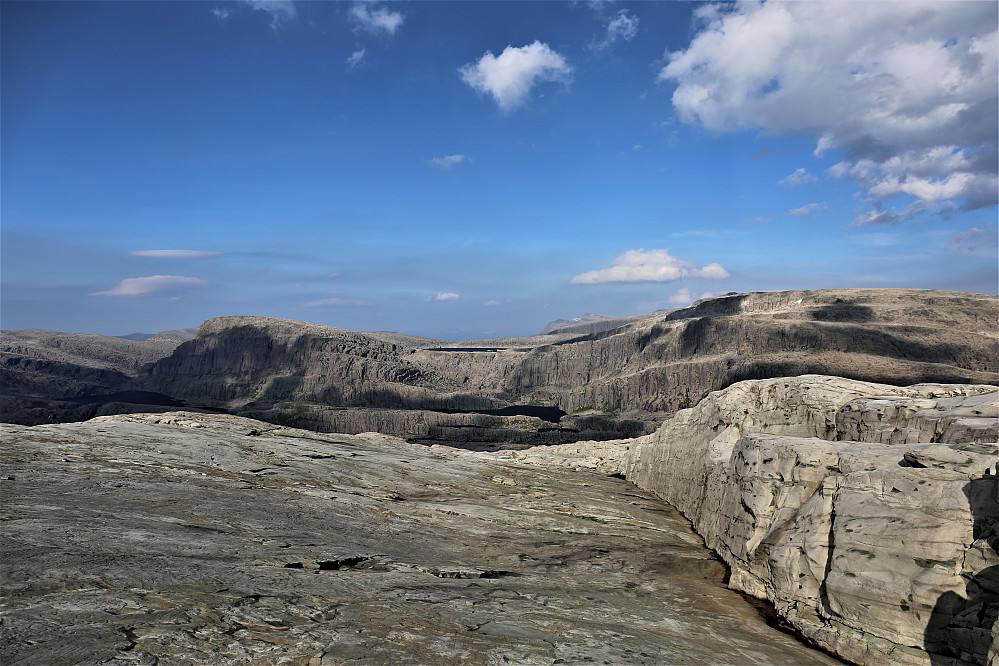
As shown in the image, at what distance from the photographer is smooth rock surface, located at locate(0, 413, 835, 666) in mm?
11812

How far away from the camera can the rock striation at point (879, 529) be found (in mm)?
14719

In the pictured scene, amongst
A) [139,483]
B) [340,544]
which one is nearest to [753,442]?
[340,544]

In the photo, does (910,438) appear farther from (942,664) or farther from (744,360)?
(744,360)

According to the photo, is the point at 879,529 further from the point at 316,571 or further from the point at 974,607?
the point at 316,571

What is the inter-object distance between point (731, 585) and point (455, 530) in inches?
473

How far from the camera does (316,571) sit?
1727cm

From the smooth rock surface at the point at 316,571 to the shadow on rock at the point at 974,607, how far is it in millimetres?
3015

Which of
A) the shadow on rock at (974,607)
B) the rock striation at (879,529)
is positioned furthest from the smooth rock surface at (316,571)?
the shadow on rock at (974,607)

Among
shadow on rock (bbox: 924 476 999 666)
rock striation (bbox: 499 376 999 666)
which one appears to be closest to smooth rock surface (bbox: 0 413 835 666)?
rock striation (bbox: 499 376 999 666)

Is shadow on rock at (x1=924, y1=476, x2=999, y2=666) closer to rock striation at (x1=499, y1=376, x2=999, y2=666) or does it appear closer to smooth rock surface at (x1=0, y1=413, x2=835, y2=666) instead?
rock striation at (x1=499, y1=376, x2=999, y2=666)

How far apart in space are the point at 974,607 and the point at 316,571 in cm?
1795

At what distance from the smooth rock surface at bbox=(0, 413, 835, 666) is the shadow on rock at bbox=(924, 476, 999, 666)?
3.02 metres

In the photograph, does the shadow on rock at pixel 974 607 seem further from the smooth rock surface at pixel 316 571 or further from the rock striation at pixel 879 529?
the smooth rock surface at pixel 316 571

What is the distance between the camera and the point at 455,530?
87.0ft
